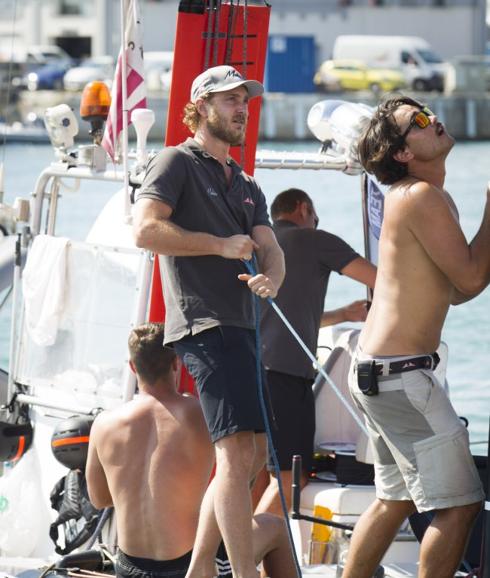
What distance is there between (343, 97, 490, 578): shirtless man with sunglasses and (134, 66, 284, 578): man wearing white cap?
1.26ft

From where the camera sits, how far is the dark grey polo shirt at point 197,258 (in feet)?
14.5

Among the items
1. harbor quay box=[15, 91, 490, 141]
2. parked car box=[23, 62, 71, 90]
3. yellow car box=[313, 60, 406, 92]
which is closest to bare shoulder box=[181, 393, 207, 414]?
harbor quay box=[15, 91, 490, 141]

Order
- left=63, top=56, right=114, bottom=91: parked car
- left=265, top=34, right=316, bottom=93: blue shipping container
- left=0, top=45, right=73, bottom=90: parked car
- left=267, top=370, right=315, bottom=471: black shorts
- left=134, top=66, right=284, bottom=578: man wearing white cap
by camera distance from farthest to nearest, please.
Answer: left=265, top=34, right=316, bottom=93: blue shipping container, left=0, top=45, right=73, bottom=90: parked car, left=63, top=56, right=114, bottom=91: parked car, left=267, top=370, right=315, bottom=471: black shorts, left=134, top=66, right=284, bottom=578: man wearing white cap

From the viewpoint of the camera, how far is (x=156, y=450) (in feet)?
15.3

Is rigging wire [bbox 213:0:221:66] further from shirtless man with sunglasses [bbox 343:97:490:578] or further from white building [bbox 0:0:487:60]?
white building [bbox 0:0:487:60]

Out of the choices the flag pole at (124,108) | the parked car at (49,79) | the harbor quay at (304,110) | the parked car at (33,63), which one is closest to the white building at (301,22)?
the parked car at (33,63)

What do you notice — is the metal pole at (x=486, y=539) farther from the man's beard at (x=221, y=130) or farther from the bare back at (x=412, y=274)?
the man's beard at (x=221, y=130)

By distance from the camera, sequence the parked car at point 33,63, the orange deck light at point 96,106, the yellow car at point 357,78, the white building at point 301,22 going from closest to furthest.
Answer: the orange deck light at point 96,106
the yellow car at point 357,78
the parked car at point 33,63
the white building at point 301,22

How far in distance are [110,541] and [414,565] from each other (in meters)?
1.18

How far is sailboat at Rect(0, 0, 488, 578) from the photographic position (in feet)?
17.9

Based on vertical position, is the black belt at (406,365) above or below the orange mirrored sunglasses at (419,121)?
below

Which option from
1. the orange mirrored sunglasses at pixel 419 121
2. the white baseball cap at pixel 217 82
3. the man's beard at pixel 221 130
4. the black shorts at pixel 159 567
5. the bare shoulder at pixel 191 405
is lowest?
the black shorts at pixel 159 567

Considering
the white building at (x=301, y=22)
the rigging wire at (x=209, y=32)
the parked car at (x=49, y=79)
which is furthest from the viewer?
the white building at (x=301, y=22)

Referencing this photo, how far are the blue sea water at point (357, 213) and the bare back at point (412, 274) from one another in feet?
5.03
